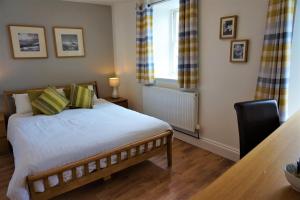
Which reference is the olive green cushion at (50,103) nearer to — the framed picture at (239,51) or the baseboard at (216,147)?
the baseboard at (216,147)

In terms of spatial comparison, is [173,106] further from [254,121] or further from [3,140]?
[3,140]

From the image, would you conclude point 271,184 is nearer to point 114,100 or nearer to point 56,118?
point 56,118

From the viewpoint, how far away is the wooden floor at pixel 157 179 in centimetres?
211

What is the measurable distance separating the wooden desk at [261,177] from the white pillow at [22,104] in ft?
10.3

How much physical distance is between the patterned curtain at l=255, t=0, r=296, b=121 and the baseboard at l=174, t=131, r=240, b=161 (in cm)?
82

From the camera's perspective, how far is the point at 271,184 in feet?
2.83

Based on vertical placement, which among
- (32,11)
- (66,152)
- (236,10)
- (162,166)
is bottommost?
(162,166)

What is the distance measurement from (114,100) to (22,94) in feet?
5.01

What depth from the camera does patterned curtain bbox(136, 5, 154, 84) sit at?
3388mm

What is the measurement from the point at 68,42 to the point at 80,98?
1175 millimetres

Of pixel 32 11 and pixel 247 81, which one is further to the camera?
pixel 32 11


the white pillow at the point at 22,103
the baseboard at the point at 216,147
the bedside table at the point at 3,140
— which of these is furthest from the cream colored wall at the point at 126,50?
the bedside table at the point at 3,140

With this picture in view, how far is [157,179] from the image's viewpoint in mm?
2346

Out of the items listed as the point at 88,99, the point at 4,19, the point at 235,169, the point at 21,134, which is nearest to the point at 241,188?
the point at 235,169
